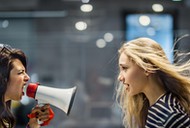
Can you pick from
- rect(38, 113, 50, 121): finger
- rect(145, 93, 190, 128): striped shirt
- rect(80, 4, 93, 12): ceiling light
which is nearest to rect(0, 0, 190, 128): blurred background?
rect(80, 4, 93, 12): ceiling light

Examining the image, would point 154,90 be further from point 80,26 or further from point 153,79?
point 80,26

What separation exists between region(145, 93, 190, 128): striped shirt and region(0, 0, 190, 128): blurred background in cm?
289

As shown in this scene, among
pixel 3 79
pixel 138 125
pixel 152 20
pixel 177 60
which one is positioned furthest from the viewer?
pixel 152 20

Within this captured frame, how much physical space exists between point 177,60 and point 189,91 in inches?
15.4

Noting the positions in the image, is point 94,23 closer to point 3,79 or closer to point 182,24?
point 182,24

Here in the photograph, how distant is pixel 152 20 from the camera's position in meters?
4.58

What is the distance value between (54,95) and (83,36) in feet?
9.69

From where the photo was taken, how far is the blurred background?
4.60 metres

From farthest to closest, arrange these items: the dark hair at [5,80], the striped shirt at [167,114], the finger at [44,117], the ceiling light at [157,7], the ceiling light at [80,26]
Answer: the ceiling light at [80,26]
the ceiling light at [157,7]
the finger at [44,117]
the dark hair at [5,80]
the striped shirt at [167,114]

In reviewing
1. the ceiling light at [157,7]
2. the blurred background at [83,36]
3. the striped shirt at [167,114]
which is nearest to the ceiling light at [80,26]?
the blurred background at [83,36]

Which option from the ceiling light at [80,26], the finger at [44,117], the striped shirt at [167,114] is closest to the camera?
the striped shirt at [167,114]

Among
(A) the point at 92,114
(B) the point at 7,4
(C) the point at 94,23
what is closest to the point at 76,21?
(C) the point at 94,23

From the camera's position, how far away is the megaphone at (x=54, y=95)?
70.2 inches

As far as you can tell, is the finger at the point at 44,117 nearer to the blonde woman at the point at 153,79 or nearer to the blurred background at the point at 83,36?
the blonde woman at the point at 153,79
